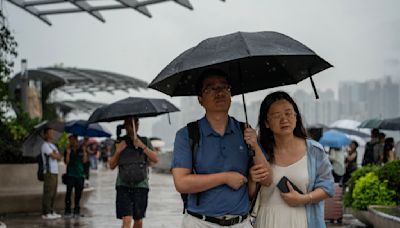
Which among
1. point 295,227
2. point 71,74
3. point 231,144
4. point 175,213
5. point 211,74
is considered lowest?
point 175,213

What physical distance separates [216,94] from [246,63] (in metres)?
0.62

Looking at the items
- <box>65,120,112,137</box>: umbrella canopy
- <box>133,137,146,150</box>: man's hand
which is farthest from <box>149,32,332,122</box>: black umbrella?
<box>65,120,112,137</box>: umbrella canopy

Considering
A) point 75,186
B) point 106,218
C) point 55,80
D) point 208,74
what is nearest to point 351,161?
point 106,218

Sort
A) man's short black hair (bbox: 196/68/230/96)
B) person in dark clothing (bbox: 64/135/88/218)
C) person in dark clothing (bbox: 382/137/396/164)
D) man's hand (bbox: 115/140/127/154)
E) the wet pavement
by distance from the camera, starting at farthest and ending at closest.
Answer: person in dark clothing (bbox: 382/137/396/164)
person in dark clothing (bbox: 64/135/88/218)
the wet pavement
man's hand (bbox: 115/140/127/154)
man's short black hair (bbox: 196/68/230/96)

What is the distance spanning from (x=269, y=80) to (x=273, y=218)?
3.34ft

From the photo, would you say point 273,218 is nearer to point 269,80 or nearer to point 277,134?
point 277,134

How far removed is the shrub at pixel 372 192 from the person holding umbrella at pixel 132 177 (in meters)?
3.49

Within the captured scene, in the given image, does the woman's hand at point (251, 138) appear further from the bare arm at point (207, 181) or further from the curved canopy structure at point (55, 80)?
the curved canopy structure at point (55, 80)

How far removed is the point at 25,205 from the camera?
13.0m

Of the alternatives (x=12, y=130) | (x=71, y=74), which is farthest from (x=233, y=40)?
(x=71, y=74)

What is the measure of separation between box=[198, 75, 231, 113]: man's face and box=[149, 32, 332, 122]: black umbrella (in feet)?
0.38

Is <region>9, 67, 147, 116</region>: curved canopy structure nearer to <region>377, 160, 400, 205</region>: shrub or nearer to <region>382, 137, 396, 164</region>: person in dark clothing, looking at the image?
<region>382, 137, 396, 164</region>: person in dark clothing

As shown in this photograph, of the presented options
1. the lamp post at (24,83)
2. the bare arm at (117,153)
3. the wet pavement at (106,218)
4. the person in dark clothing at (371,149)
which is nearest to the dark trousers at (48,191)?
the wet pavement at (106,218)

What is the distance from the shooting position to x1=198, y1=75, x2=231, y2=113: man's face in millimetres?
3943
